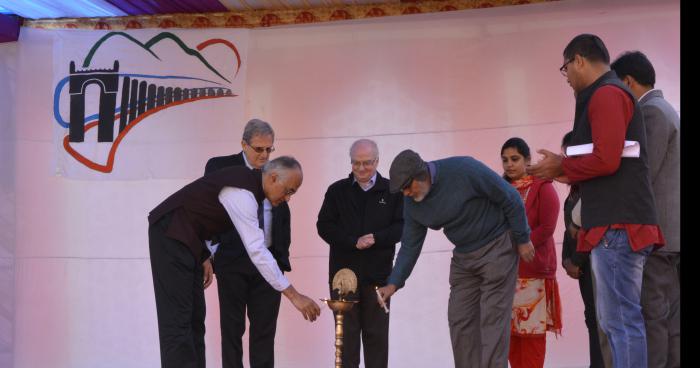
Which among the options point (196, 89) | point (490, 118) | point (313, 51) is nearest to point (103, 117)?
point (196, 89)

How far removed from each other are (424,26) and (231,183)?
9.06 feet

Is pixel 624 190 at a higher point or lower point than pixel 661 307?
higher

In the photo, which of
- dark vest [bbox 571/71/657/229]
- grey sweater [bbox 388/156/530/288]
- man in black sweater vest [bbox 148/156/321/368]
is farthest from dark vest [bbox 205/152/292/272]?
dark vest [bbox 571/71/657/229]

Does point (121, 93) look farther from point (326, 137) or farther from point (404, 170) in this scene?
point (404, 170)

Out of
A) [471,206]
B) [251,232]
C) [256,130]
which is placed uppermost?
[256,130]

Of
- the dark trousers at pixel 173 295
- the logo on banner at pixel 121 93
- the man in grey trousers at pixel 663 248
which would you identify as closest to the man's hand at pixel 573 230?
the man in grey trousers at pixel 663 248

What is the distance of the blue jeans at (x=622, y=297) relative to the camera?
291cm

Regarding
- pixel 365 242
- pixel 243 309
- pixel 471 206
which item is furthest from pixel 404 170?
pixel 243 309

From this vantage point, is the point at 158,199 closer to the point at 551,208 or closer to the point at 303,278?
the point at 303,278

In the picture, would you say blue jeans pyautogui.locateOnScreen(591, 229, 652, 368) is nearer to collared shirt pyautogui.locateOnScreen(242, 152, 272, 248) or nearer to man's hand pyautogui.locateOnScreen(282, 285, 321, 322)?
man's hand pyautogui.locateOnScreen(282, 285, 321, 322)

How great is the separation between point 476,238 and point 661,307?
93 cm

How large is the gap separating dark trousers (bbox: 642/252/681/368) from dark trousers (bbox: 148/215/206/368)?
195 cm

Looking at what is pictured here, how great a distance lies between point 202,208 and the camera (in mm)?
3584

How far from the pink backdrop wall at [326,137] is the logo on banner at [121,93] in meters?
0.18
